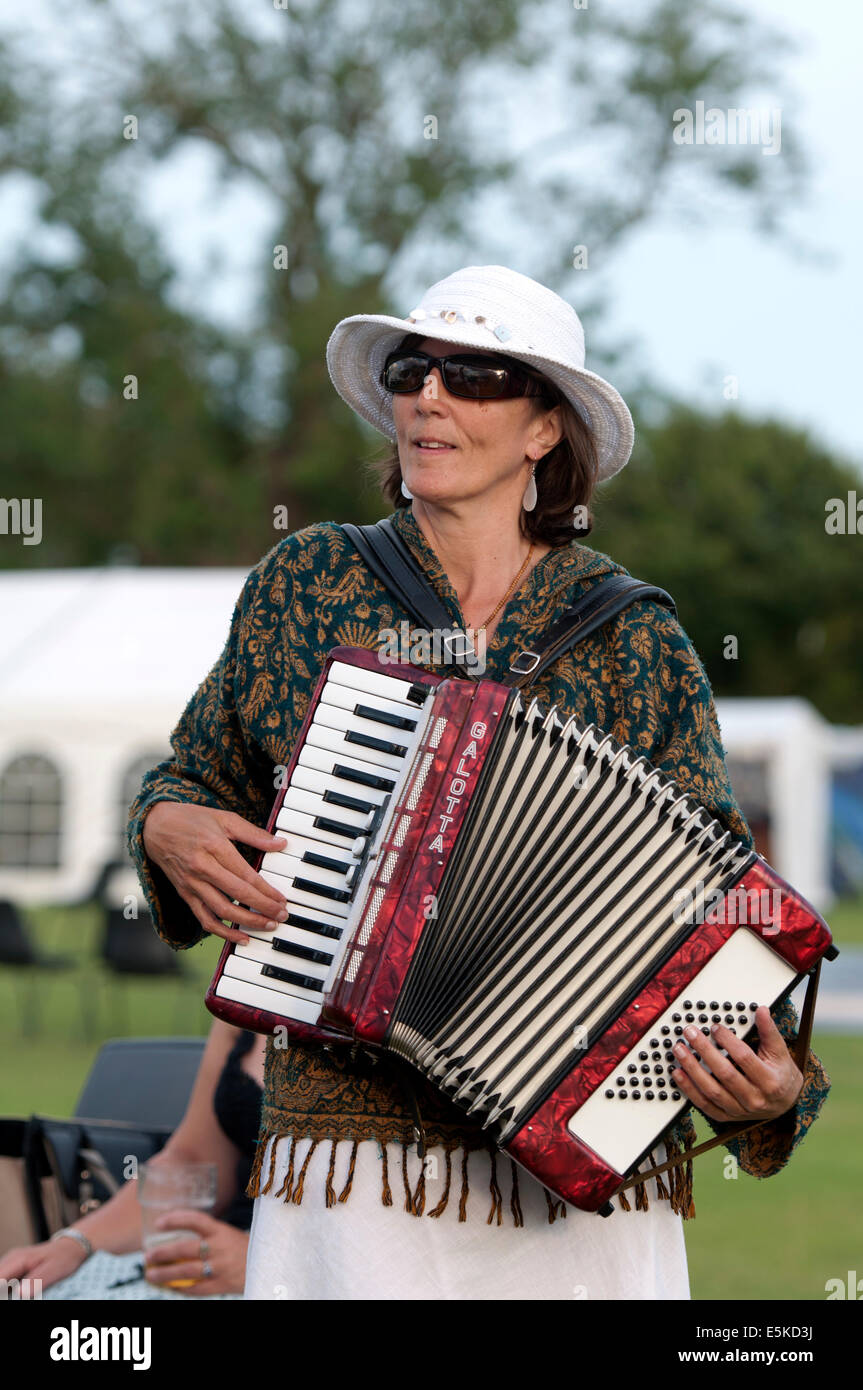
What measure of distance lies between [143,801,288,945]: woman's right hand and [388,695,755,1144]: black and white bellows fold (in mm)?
247

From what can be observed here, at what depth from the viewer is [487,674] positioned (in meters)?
2.55

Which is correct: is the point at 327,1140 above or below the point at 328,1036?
below

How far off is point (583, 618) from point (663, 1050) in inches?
26.3

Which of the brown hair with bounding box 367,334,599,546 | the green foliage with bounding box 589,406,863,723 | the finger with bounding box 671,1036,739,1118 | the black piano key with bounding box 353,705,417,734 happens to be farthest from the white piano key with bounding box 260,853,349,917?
the green foliage with bounding box 589,406,863,723

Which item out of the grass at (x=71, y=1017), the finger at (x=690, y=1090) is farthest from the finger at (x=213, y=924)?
the grass at (x=71, y=1017)

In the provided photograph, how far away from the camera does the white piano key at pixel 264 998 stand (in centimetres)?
228

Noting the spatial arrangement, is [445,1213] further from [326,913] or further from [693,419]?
[693,419]

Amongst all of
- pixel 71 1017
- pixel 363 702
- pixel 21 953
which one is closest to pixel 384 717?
pixel 363 702

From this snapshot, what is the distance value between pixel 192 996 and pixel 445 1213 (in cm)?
1177

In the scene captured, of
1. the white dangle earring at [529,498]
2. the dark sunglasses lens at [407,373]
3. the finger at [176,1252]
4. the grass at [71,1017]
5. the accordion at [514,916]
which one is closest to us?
the accordion at [514,916]

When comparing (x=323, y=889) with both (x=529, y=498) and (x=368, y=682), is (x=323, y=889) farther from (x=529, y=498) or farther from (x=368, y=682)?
(x=529, y=498)

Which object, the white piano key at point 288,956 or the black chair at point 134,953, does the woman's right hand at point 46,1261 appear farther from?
the black chair at point 134,953
